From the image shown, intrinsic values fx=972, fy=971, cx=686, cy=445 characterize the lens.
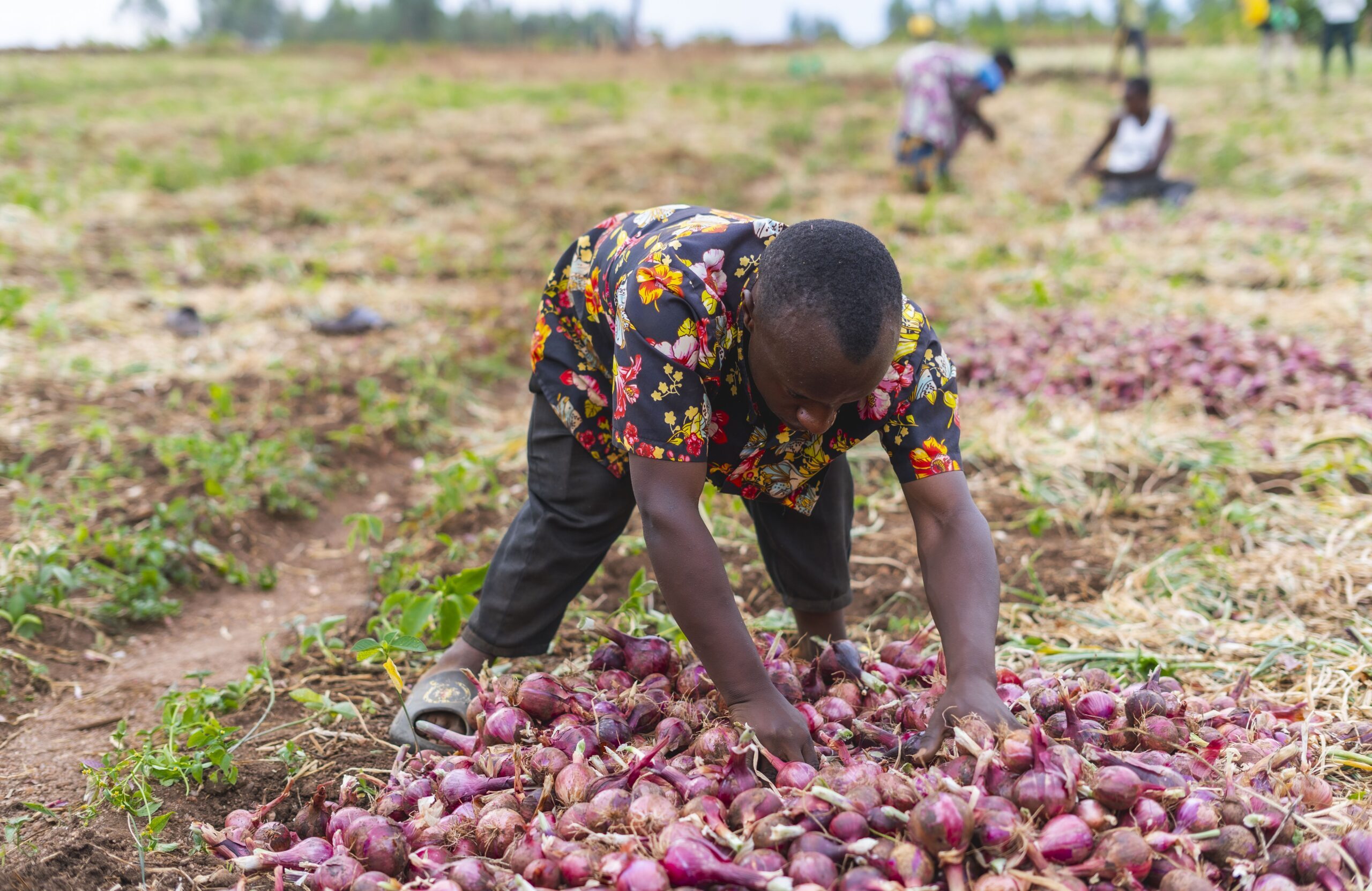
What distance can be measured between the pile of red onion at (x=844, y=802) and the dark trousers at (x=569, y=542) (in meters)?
0.24

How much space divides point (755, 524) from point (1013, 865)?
1.12m

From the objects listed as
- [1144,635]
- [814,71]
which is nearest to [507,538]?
[1144,635]

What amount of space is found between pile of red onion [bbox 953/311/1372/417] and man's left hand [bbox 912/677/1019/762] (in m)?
3.12

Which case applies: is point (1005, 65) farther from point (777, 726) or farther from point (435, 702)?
point (777, 726)

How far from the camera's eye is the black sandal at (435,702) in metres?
2.24

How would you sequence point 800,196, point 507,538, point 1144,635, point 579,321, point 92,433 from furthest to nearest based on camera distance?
point 800,196 < point 92,433 < point 1144,635 < point 507,538 < point 579,321

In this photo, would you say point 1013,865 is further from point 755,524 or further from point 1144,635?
point 1144,635

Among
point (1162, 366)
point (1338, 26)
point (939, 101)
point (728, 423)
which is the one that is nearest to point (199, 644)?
point (728, 423)

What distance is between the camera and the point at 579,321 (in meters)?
2.17

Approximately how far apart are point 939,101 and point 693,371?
9.29 meters

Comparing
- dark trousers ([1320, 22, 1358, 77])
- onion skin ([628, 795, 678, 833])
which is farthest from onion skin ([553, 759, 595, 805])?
dark trousers ([1320, 22, 1358, 77])

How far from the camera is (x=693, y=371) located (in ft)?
5.65

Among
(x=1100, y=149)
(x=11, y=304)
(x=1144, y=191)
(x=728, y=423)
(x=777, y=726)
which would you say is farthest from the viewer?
(x=1100, y=149)

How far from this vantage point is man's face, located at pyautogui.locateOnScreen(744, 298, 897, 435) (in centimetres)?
158
